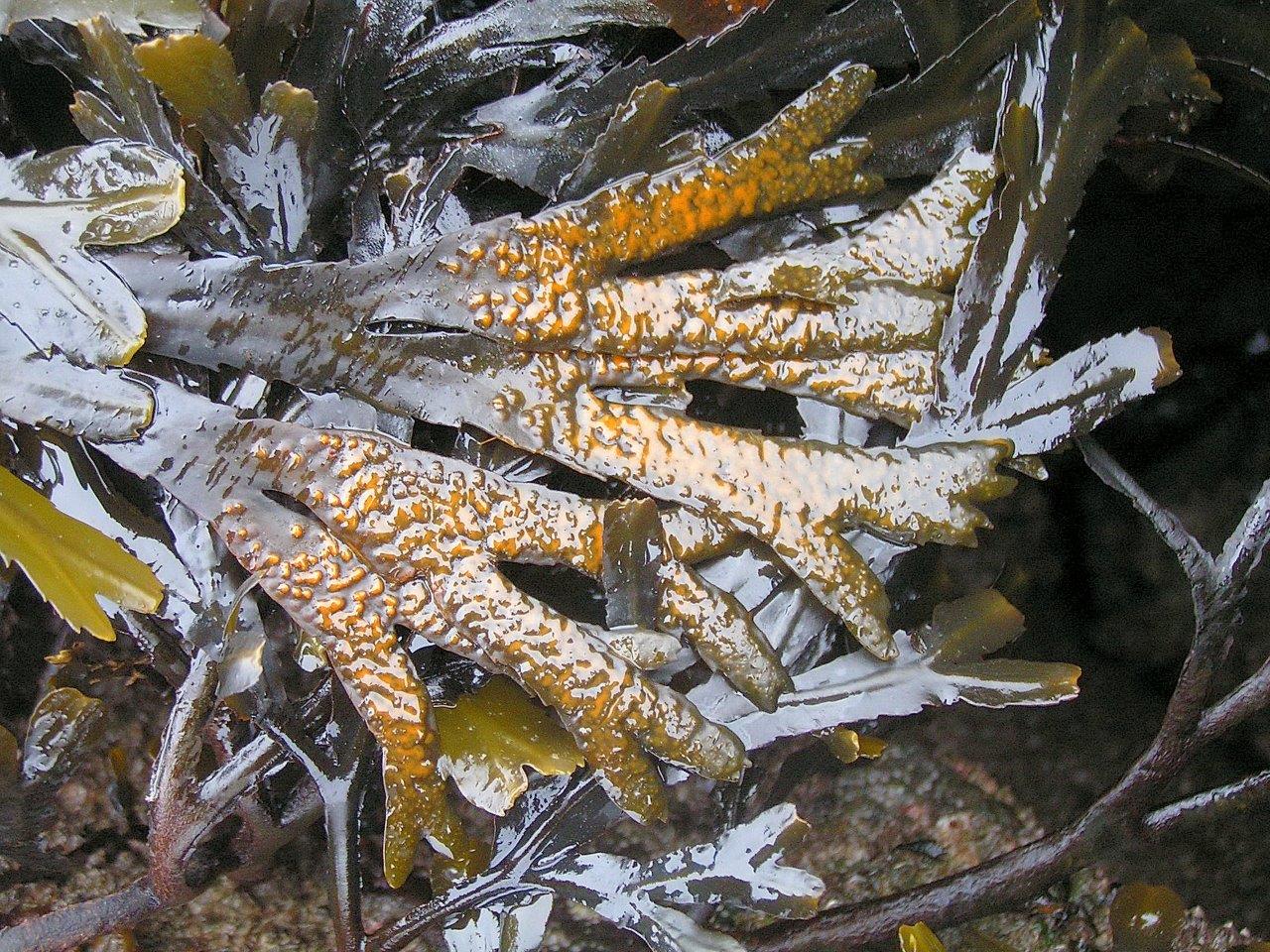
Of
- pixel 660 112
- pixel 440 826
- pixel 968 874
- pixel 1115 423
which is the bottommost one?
pixel 968 874

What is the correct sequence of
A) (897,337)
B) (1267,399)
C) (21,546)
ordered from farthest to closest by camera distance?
(1267,399), (897,337), (21,546)

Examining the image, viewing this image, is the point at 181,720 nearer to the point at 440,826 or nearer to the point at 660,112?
the point at 440,826

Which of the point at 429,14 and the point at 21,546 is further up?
the point at 429,14

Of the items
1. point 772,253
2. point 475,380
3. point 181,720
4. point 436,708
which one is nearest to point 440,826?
point 436,708

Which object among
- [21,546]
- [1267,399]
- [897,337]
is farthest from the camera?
[1267,399]

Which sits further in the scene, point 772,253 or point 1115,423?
point 1115,423

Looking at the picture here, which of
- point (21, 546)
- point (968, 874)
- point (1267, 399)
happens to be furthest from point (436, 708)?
point (1267, 399)
